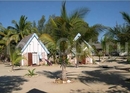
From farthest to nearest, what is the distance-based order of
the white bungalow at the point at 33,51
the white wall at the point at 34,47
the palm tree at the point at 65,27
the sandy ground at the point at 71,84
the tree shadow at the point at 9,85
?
the white wall at the point at 34,47
the white bungalow at the point at 33,51
the palm tree at the point at 65,27
the tree shadow at the point at 9,85
the sandy ground at the point at 71,84

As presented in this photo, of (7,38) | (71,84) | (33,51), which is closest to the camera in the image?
(71,84)

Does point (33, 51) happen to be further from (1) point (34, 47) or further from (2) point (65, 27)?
(2) point (65, 27)

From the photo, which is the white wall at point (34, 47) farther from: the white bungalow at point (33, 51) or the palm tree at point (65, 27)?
the palm tree at point (65, 27)

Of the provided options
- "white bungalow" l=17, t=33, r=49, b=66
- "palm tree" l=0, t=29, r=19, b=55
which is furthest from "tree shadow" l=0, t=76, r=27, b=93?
"palm tree" l=0, t=29, r=19, b=55

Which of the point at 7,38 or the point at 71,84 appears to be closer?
the point at 71,84

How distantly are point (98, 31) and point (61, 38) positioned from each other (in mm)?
2630

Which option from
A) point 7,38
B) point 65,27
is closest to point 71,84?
point 65,27

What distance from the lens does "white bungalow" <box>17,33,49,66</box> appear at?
29.7m

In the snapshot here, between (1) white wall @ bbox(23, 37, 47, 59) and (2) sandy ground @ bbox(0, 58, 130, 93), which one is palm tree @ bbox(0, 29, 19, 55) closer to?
(1) white wall @ bbox(23, 37, 47, 59)

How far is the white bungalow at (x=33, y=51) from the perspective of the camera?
29.7m

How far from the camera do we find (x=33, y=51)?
30141 millimetres

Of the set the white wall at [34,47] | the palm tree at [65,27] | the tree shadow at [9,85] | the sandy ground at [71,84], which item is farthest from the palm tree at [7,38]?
the palm tree at [65,27]

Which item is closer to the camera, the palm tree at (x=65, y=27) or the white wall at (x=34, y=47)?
the palm tree at (x=65, y=27)

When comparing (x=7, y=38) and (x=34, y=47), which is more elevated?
(x=7, y=38)
